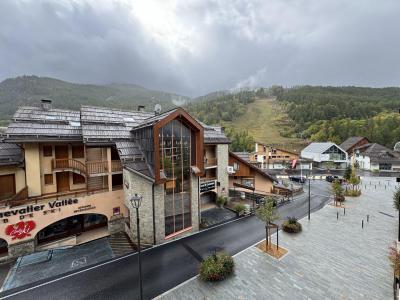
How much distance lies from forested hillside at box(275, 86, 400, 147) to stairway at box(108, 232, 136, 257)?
102 metres

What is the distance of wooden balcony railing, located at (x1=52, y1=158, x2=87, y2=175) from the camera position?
19.6 meters

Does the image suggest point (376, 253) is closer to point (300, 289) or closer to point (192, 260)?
point (300, 289)

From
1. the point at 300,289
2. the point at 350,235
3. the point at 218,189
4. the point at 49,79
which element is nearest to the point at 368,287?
the point at 300,289

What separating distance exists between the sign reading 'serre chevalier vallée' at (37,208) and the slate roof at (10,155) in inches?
224

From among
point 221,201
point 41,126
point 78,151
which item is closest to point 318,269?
point 221,201

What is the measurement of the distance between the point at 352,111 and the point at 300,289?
456 ft

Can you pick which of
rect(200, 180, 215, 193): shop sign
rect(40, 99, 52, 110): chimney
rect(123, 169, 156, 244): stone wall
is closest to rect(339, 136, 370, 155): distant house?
rect(200, 180, 215, 193): shop sign

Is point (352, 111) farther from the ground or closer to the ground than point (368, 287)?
farther from the ground

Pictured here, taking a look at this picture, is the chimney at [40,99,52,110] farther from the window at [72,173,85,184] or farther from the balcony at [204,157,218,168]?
the balcony at [204,157,218,168]

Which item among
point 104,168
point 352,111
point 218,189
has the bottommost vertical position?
point 218,189

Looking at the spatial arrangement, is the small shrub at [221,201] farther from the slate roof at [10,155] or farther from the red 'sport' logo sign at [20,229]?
the slate roof at [10,155]

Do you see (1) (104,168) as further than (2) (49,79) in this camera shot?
No

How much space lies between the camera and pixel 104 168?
2056 cm

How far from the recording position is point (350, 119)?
4242 inches
